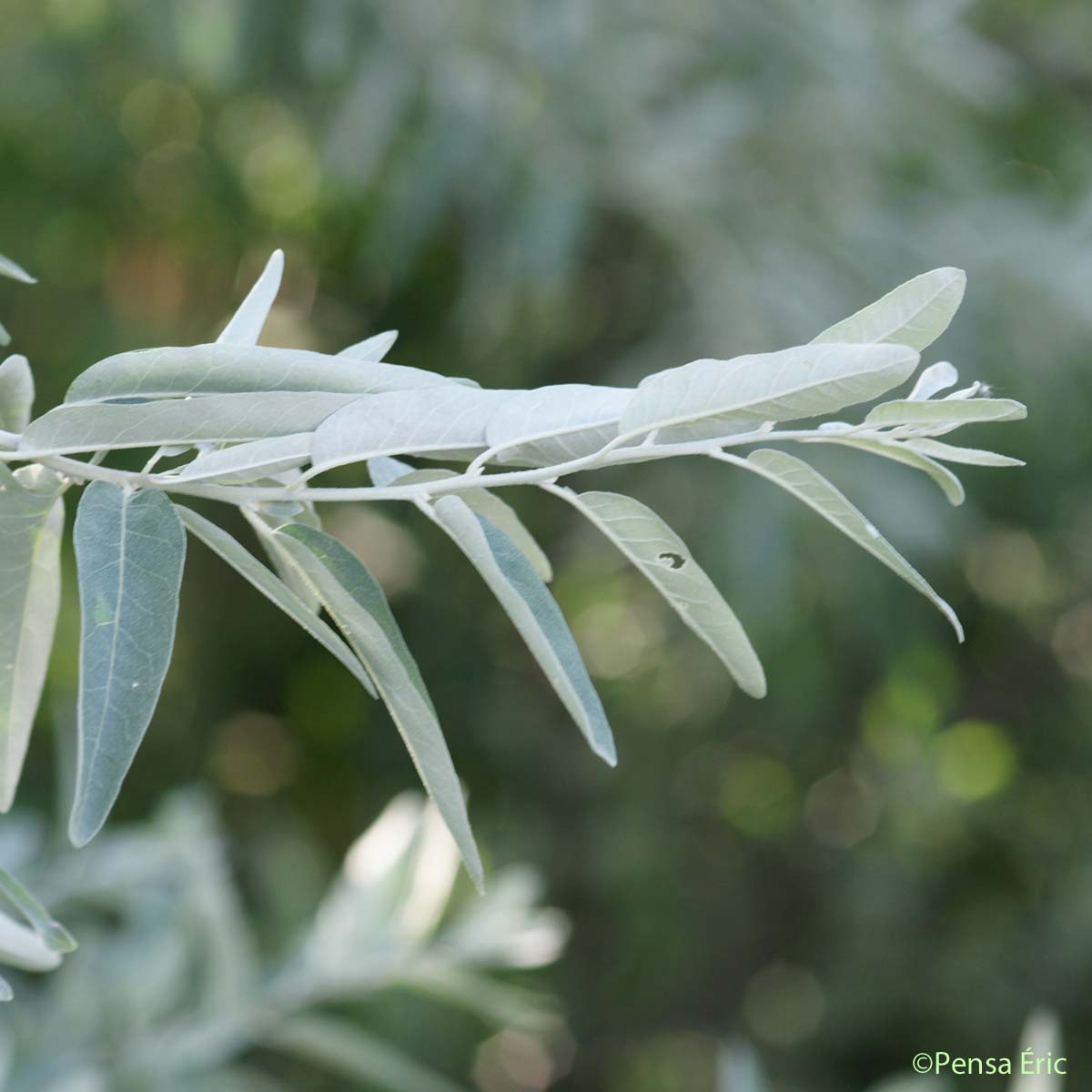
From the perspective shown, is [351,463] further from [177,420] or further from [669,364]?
[669,364]

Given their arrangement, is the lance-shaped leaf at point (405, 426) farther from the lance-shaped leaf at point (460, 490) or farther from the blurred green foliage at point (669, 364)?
the blurred green foliage at point (669, 364)

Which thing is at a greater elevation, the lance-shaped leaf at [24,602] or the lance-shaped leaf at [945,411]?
the lance-shaped leaf at [945,411]

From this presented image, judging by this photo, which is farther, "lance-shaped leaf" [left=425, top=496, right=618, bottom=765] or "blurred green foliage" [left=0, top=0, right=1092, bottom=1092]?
"blurred green foliage" [left=0, top=0, right=1092, bottom=1092]

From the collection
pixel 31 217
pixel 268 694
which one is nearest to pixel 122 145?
pixel 31 217

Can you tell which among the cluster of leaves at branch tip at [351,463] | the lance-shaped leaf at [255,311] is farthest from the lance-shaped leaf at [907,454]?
the lance-shaped leaf at [255,311]

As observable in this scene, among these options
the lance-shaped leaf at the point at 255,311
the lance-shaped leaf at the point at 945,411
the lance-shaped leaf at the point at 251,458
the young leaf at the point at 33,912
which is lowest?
the young leaf at the point at 33,912

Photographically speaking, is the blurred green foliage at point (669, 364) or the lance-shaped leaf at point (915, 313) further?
the blurred green foliage at point (669, 364)

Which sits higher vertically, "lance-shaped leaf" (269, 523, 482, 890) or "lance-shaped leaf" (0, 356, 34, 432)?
"lance-shaped leaf" (0, 356, 34, 432)

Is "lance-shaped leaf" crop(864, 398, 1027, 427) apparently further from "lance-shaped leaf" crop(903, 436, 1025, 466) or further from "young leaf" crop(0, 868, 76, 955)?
"young leaf" crop(0, 868, 76, 955)

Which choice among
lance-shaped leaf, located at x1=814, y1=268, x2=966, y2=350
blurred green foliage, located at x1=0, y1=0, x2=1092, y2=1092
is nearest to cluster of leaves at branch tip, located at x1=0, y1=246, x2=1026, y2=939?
lance-shaped leaf, located at x1=814, y1=268, x2=966, y2=350
